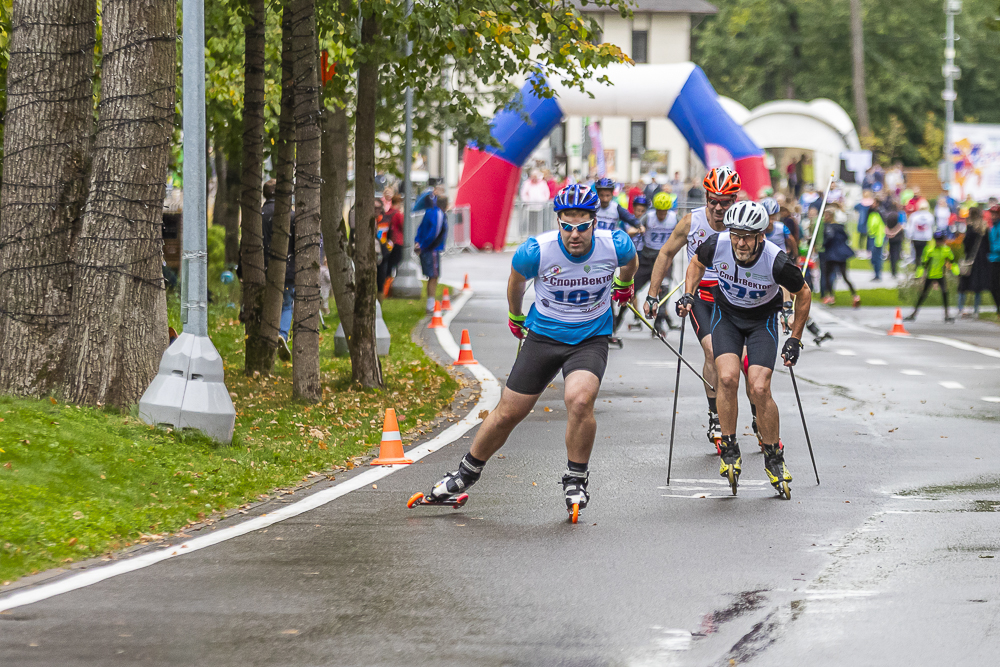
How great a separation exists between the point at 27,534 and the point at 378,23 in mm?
7224

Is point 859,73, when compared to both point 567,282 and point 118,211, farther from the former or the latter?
point 567,282

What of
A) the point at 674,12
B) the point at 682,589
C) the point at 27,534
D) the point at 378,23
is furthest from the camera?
the point at 674,12

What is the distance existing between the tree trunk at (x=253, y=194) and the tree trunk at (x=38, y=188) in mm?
3759

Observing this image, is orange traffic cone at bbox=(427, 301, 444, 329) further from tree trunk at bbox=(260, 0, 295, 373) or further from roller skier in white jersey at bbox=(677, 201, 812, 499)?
roller skier in white jersey at bbox=(677, 201, 812, 499)

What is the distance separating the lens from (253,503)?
813cm

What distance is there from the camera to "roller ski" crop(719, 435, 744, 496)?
8.53 metres

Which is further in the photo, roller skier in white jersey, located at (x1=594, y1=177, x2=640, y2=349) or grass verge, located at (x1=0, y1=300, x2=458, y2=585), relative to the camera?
roller skier in white jersey, located at (x1=594, y1=177, x2=640, y2=349)

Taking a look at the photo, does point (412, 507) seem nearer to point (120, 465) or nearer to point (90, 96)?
point (120, 465)

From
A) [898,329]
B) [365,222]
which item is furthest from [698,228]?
[898,329]

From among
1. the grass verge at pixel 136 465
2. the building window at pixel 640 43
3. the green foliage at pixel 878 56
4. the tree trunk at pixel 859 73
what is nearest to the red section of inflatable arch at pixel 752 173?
the grass verge at pixel 136 465

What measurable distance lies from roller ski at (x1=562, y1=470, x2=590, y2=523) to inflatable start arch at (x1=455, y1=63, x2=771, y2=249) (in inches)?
985

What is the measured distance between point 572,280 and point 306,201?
4.52 metres

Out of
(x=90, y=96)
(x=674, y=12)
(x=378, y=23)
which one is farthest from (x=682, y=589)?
(x=674, y=12)

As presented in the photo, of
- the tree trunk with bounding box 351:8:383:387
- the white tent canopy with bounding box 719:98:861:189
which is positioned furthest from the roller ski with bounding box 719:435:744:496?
the white tent canopy with bounding box 719:98:861:189
